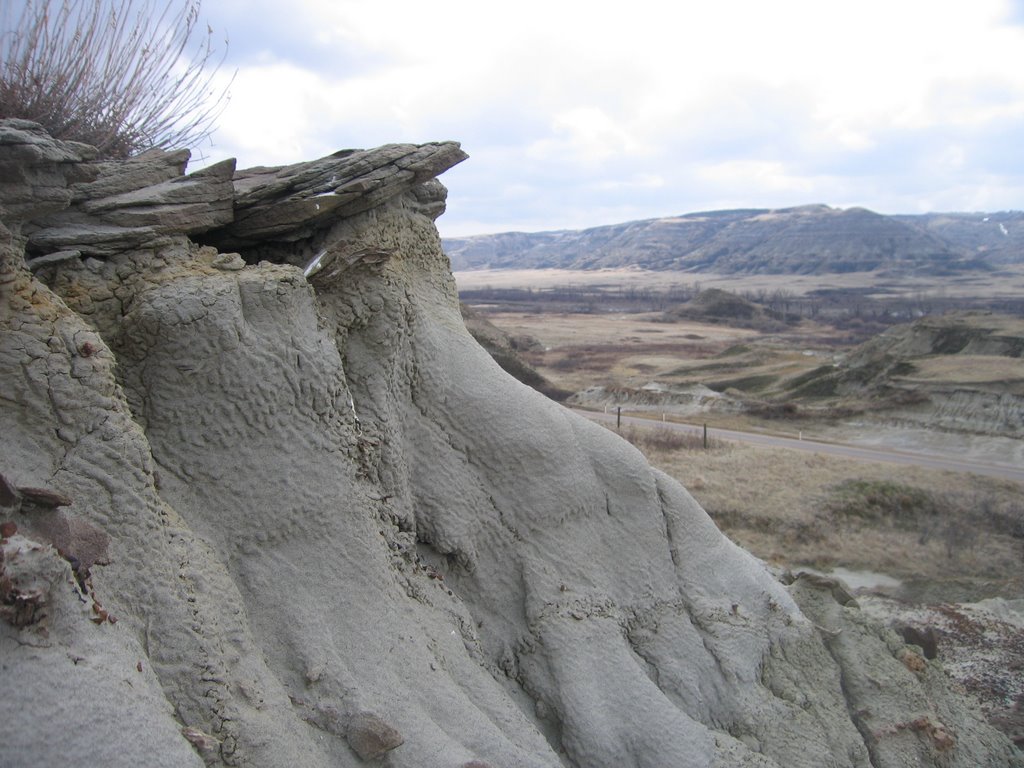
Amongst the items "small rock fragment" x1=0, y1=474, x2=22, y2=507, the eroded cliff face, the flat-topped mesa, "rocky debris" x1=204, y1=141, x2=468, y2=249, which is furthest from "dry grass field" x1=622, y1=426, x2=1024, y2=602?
"small rock fragment" x1=0, y1=474, x2=22, y2=507

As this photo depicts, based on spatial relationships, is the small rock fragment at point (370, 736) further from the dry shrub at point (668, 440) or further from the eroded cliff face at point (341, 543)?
the dry shrub at point (668, 440)

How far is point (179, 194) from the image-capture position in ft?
19.9

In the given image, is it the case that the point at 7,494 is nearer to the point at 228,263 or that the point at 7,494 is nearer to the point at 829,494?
the point at 228,263

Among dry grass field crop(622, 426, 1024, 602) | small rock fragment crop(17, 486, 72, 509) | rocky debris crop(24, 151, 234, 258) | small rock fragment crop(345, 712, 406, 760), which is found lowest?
dry grass field crop(622, 426, 1024, 602)

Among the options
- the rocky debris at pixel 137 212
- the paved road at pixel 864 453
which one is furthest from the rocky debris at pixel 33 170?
the paved road at pixel 864 453

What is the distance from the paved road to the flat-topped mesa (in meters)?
16.1

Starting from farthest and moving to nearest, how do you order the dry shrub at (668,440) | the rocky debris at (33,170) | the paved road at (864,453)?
the dry shrub at (668,440) → the paved road at (864,453) → the rocky debris at (33,170)

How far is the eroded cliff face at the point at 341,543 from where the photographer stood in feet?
14.2

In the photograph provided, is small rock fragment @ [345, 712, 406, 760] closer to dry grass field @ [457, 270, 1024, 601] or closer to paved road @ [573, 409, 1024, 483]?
dry grass field @ [457, 270, 1024, 601]

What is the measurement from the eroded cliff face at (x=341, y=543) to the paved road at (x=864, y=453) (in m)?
14.9

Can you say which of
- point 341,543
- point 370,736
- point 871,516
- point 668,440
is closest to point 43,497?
point 341,543

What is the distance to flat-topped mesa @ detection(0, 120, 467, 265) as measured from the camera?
480 centimetres

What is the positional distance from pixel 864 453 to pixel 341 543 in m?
23.7

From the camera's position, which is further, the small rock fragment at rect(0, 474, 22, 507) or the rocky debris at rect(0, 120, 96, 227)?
the rocky debris at rect(0, 120, 96, 227)
